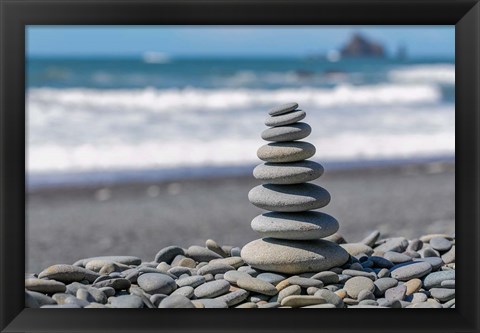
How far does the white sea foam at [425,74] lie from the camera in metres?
16.8

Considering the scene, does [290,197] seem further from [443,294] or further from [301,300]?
[443,294]

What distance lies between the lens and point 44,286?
265cm

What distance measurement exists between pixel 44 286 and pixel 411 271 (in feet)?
5.72

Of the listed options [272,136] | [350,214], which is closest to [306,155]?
[272,136]

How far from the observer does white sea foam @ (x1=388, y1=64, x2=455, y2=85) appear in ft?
55.0

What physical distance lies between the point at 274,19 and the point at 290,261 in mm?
1150

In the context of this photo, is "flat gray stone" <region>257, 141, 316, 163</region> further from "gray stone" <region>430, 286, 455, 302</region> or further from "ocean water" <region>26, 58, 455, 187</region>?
"ocean water" <region>26, 58, 455, 187</region>

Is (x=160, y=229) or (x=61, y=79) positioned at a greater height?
(x=61, y=79)

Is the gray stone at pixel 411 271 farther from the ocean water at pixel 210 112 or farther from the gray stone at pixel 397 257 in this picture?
the ocean water at pixel 210 112

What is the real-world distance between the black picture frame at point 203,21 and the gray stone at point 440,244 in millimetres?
1358

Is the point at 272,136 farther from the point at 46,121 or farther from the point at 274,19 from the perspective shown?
the point at 46,121

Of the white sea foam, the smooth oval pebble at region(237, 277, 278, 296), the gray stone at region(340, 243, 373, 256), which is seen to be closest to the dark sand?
the gray stone at region(340, 243, 373, 256)

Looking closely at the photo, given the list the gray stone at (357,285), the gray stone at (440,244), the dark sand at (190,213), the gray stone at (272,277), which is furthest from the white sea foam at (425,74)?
the gray stone at (272,277)
